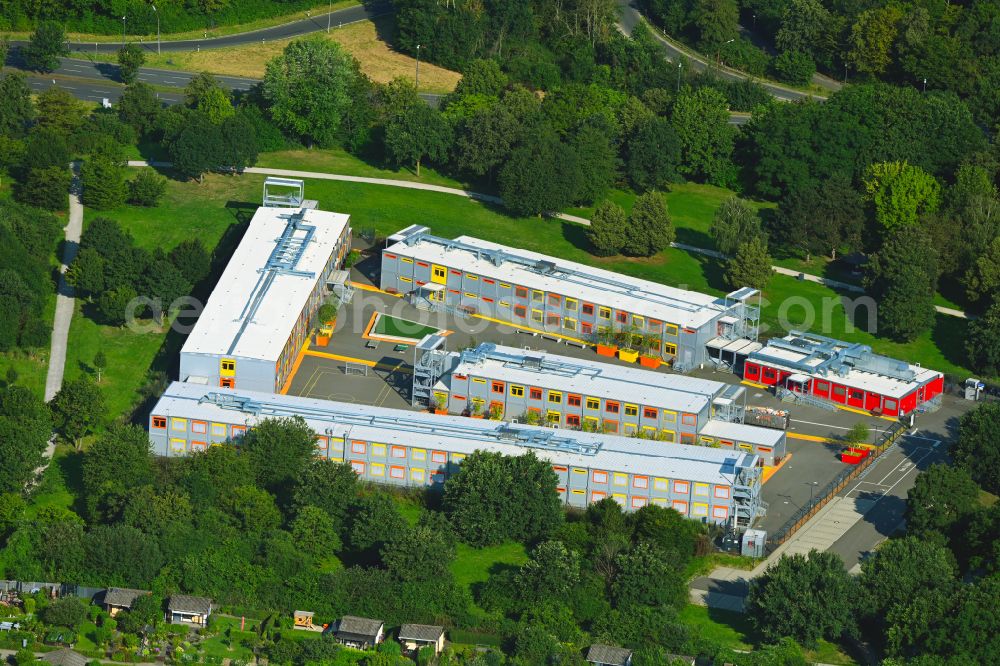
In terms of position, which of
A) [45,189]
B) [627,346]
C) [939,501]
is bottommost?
[939,501]

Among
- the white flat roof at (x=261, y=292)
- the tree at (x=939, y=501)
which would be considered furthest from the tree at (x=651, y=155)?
the tree at (x=939, y=501)

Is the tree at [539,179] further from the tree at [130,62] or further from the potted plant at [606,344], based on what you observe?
the tree at [130,62]

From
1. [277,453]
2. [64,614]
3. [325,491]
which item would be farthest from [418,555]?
[64,614]

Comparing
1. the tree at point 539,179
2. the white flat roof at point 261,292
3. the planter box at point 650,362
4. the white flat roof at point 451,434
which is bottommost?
the white flat roof at point 451,434

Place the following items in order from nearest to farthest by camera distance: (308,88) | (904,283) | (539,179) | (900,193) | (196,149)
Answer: (904,283)
(196,149)
(539,179)
(900,193)
(308,88)

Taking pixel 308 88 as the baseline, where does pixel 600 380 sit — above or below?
below

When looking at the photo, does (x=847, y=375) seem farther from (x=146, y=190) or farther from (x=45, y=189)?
(x=45, y=189)
